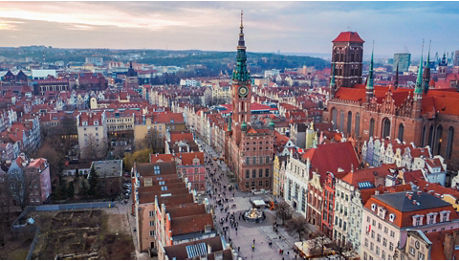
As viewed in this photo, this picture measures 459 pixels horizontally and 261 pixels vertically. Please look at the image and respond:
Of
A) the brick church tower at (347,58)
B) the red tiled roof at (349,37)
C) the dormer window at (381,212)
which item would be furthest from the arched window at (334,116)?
the dormer window at (381,212)

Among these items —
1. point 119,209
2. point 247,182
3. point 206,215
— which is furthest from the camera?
point 247,182

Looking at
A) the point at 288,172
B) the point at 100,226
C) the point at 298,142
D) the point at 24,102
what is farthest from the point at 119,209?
the point at 24,102

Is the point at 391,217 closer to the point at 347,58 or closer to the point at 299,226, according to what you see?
the point at 299,226

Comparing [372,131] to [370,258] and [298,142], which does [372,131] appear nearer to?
[298,142]

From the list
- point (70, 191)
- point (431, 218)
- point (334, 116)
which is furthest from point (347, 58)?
point (70, 191)

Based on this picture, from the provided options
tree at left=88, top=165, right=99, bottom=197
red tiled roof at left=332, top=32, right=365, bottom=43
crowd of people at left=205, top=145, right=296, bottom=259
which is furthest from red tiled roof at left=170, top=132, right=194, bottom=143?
red tiled roof at left=332, top=32, right=365, bottom=43

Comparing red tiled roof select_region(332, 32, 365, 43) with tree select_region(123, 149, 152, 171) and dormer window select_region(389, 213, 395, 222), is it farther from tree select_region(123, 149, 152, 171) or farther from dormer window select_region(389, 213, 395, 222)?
dormer window select_region(389, 213, 395, 222)
